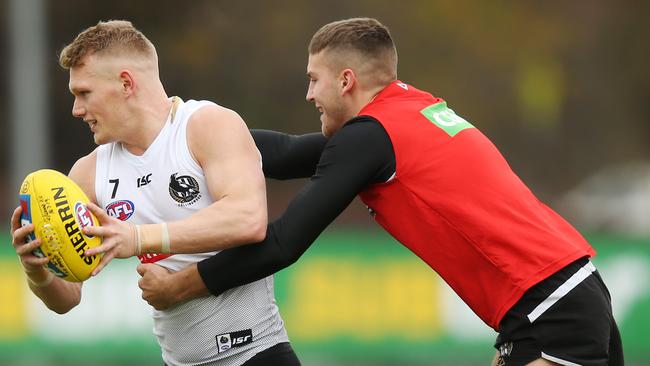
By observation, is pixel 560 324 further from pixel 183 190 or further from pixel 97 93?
pixel 97 93

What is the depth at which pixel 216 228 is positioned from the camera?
5.08m

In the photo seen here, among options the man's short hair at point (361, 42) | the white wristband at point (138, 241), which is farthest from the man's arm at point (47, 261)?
the man's short hair at point (361, 42)

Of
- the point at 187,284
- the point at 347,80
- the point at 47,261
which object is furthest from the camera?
the point at 347,80

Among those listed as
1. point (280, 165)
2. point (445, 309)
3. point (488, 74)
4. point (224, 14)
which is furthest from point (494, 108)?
point (280, 165)

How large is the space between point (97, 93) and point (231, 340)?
124 centimetres

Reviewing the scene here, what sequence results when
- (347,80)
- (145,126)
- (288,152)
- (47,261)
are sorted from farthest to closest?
(288,152) < (347,80) < (145,126) < (47,261)

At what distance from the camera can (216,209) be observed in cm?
512

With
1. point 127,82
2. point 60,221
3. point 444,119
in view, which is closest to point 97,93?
point 127,82

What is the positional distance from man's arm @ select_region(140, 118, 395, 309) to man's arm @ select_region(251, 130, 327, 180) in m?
0.73

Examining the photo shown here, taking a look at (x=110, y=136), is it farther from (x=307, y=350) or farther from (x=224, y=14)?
(x=224, y=14)

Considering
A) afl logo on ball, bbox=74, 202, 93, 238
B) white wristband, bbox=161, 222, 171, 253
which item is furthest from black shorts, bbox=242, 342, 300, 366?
afl logo on ball, bbox=74, 202, 93, 238

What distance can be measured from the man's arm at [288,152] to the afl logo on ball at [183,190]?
70 centimetres

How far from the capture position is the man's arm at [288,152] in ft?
19.7

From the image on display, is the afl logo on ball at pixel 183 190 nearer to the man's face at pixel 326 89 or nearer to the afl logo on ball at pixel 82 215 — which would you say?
the afl logo on ball at pixel 82 215
